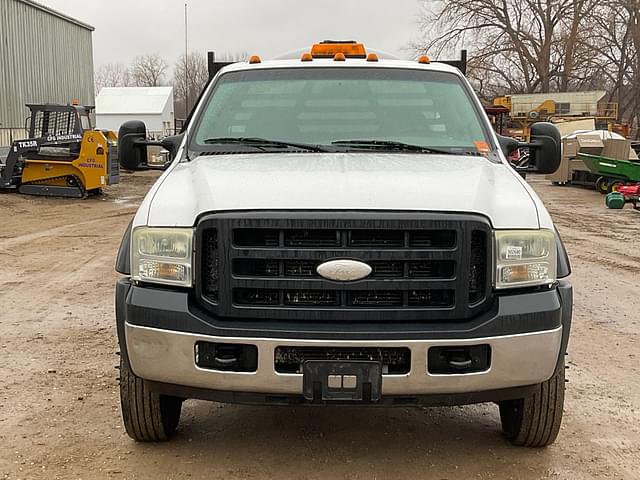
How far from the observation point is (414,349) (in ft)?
10.5

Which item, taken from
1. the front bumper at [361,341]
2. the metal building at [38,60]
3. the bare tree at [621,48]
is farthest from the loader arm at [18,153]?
the bare tree at [621,48]

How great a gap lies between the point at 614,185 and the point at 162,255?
1867 centimetres

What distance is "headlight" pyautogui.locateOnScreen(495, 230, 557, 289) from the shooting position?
3.29 m

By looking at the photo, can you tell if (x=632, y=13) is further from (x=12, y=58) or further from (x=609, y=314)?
(x=609, y=314)

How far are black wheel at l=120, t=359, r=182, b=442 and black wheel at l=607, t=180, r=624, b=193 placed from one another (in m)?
17.6

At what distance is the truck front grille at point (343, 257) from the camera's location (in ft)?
10.6

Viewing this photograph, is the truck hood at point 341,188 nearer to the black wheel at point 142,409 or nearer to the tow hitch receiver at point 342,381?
the tow hitch receiver at point 342,381

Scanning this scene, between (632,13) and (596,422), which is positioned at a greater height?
(632,13)

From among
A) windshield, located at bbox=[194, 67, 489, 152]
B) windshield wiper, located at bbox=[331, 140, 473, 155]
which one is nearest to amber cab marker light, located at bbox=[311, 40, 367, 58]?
windshield, located at bbox=[194, 67, 489, 152]

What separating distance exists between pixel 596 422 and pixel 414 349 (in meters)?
1.79

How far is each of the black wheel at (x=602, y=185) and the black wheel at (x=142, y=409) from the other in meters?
19.2

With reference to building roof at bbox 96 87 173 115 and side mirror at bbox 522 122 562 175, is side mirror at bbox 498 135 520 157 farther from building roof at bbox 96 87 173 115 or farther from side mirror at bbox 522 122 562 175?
building roof at bbox 96 87 173 115

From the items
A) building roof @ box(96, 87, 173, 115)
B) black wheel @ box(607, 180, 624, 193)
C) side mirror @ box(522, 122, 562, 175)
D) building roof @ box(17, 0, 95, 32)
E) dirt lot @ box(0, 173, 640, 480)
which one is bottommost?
dirt lot @ box(0, 173, 640, 480)

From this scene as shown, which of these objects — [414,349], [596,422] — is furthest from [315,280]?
[596,422]
